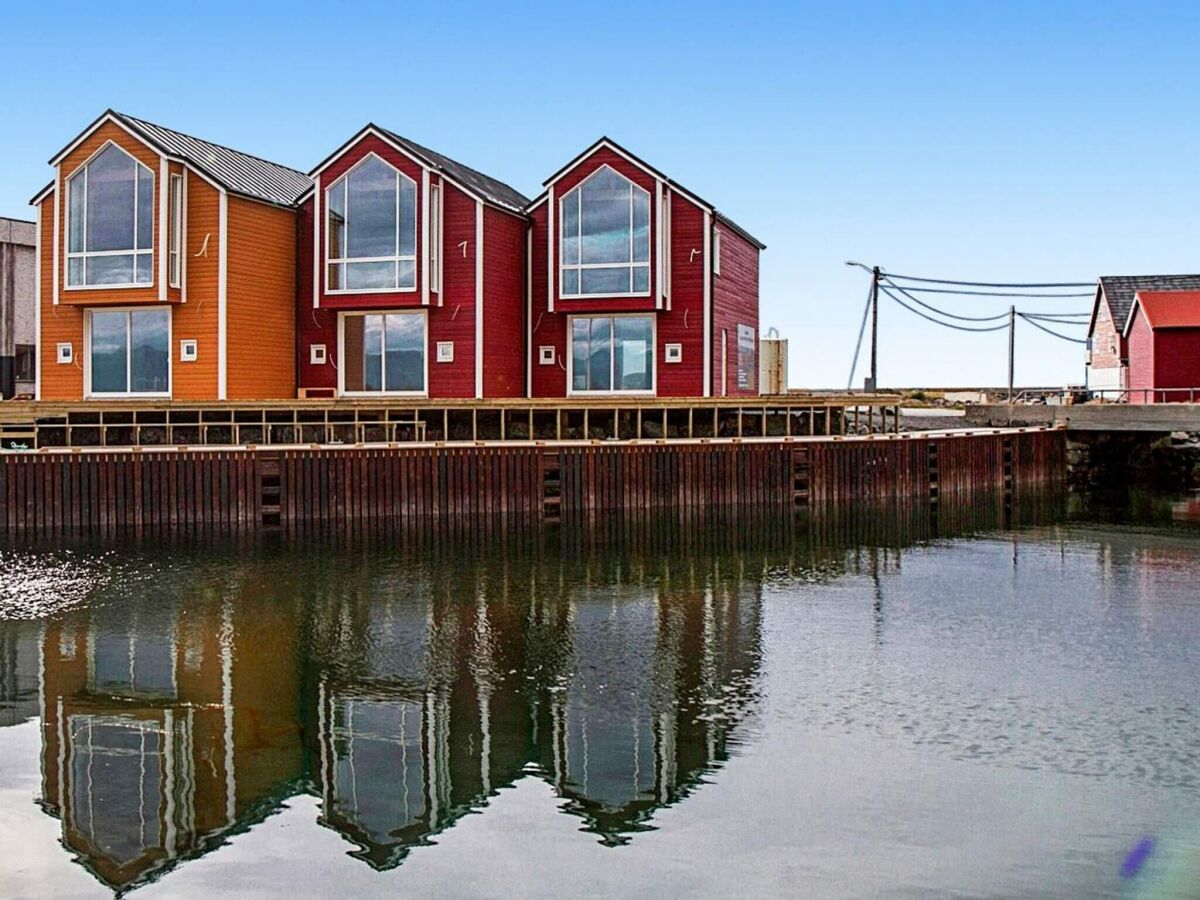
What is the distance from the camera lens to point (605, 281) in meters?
37.4

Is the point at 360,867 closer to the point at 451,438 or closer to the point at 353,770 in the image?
the point at 353,770

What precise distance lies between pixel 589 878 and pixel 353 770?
3489mm

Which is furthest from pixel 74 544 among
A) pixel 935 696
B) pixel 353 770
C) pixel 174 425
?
pixel 935 696

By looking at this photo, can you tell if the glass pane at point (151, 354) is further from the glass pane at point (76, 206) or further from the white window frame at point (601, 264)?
the white window frame at point (601, 264)

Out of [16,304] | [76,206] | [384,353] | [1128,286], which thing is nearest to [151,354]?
[76,206]

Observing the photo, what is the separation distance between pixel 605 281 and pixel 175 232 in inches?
465

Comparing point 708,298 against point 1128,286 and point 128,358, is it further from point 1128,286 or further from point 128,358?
point 1128,286

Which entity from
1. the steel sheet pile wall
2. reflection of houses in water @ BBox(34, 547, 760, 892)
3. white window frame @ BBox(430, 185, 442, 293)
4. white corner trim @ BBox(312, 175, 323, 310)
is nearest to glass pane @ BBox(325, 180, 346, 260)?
white corner trim @ BBox(312, 175, 323, 310)

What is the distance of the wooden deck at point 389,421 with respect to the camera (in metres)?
34.7

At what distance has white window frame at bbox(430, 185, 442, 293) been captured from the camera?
3634cm

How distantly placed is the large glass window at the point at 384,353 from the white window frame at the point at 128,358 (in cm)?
471

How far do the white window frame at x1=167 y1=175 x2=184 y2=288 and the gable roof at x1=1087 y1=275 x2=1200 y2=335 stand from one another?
41.4m

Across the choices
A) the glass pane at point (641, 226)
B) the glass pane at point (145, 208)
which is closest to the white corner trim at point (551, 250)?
the glass pane at point (641, 226)

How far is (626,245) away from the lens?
3741 cm
